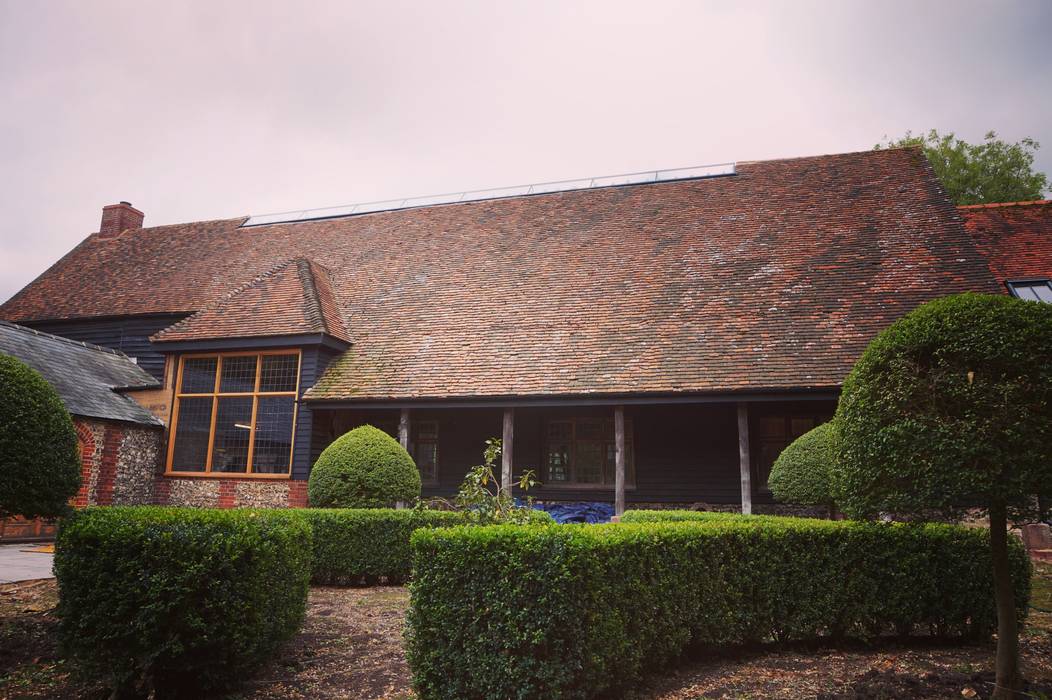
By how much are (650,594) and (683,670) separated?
33.4 inches

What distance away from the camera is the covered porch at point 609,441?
13727 millimetres

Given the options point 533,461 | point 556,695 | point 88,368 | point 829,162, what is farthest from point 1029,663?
point 88,368

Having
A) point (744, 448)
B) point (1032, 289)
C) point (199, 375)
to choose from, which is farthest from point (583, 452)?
point (1032, 289)

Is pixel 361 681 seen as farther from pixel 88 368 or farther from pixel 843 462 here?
pixel 88 368

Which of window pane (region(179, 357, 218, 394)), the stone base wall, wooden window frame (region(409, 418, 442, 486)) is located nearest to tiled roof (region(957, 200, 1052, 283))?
wooden window frame (region(409, 418, 442, 486))

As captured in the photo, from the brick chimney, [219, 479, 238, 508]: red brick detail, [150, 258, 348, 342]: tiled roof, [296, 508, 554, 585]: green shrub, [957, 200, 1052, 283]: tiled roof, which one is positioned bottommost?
[296, 508, 554, 585]: green shrub

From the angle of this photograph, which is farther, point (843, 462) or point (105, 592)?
point (843, 462)

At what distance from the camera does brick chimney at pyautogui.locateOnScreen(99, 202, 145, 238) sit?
77.9ft

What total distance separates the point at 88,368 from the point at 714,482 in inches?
574

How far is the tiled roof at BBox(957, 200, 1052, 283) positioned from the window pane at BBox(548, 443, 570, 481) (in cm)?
1045

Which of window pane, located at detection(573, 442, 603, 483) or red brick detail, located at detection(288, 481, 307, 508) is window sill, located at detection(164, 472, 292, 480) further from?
window pane, located at detection(573, 442, 603, 483)

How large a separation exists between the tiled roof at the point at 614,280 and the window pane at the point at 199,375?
113 inches

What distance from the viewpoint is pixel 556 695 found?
4.23 metres

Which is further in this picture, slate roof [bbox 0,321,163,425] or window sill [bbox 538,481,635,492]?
window sill [bbox 538,481,635,492]
